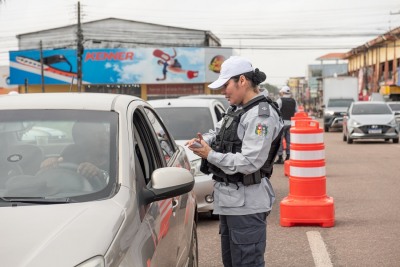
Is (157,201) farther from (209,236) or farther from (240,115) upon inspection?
(209,236)

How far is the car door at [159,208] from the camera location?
11.9 feet

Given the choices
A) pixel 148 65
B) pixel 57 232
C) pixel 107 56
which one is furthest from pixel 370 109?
pixel 107 56

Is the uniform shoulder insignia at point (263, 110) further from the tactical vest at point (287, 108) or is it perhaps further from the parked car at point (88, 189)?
the tactical vest at point (287, 108)

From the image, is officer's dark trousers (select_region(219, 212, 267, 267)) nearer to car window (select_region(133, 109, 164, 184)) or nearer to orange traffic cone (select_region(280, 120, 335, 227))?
car window (select_region(133, 109, 164, 184))

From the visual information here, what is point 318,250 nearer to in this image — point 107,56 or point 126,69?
point 126,69

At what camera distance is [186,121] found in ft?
33.7

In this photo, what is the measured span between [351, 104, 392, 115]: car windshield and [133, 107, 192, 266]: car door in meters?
21.2

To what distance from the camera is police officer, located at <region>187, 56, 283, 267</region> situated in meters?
4.33

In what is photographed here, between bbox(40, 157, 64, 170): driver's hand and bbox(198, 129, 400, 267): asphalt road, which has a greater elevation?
bbox(40, 157, 64, 170): driver's hand

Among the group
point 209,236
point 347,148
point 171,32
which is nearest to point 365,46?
point 171,32

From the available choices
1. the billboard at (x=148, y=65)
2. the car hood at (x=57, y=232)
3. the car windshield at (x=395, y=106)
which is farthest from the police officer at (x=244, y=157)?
the billboard at (x=148, y=65)

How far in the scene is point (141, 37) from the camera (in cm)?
7019

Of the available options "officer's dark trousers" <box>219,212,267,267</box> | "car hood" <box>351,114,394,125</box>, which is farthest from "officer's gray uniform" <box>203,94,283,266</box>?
"car hood" <box>351,114,394,125</box>

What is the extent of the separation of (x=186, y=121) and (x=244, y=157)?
19.7ft
